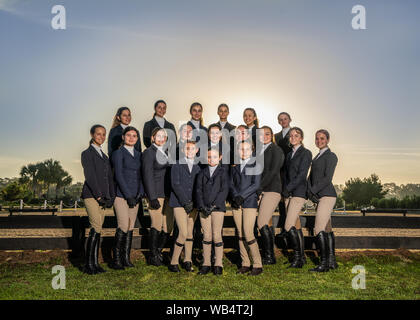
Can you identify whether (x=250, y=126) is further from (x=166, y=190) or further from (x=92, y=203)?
(x=92, y=203)

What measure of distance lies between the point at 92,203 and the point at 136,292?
5.76 feet

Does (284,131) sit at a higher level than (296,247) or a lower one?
higher

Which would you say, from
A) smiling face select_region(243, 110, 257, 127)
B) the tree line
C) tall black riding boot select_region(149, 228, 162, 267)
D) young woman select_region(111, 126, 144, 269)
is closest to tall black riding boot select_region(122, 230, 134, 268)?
young woman select_region(111, 126, 144, 269)

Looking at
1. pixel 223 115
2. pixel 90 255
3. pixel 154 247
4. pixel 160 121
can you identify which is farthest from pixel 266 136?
pixel 90 255

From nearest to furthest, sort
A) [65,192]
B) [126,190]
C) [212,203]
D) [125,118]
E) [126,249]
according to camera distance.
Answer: [212,203] → [126,190] → [126,249] → [125,118] → [65,192]

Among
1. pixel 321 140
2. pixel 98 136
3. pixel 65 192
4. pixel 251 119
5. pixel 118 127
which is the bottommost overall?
pixel 65 192

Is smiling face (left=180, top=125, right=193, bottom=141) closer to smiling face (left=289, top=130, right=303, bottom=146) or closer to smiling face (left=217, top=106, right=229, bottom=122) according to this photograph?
smiling face (left=217, top=106, right=229, bottom=122)

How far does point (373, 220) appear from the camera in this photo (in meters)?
7.75

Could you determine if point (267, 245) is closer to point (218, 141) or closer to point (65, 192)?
point (218, 141)

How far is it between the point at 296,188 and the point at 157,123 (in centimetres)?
301

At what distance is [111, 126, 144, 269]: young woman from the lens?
5867 millimetres

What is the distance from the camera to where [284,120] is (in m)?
7.06

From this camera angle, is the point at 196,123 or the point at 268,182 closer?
the point at 268,182
